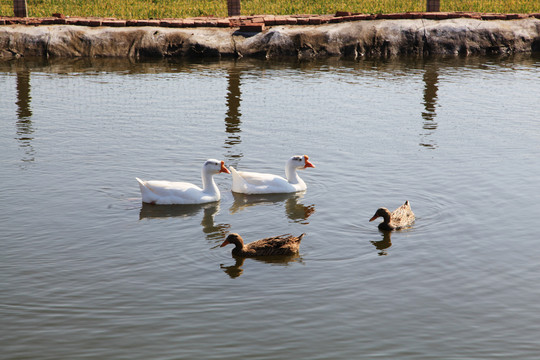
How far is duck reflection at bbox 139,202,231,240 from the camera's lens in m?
9.97

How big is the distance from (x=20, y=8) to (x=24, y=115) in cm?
955

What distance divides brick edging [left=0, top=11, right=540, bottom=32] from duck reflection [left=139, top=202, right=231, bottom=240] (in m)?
13.3

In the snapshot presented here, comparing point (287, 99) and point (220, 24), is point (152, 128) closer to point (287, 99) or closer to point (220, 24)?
point (287, 99)

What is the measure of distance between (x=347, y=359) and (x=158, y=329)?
1819 mm

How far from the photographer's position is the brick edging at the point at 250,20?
23203mm

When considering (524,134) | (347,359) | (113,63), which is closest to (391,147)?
(524,134)

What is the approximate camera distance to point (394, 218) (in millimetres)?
9672

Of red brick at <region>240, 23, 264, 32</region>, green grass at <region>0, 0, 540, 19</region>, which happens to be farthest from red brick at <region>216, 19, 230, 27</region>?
green grass at <region>0, 0, 540, 19</region>

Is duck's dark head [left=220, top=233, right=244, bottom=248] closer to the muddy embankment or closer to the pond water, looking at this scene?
the pond water

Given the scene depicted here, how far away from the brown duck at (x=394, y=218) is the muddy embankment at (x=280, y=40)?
1396 cm

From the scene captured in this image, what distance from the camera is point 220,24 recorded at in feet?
76.7

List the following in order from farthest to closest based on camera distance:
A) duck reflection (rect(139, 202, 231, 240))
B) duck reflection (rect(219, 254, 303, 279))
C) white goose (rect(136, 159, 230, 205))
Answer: white goose (rect(136, 159, 230, 205)), duck reflection (rect(139, 202, 231, 240)), duck reflection (rect(219, 254, 303, 279))

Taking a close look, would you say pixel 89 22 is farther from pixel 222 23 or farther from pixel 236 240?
pixel 236 240

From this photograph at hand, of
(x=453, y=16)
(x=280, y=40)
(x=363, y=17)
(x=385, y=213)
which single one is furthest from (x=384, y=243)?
(x=453, y=16)
